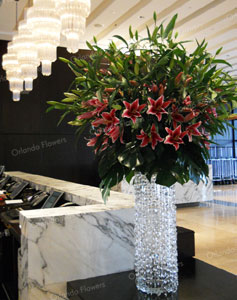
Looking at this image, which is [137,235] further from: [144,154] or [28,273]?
[28,273]

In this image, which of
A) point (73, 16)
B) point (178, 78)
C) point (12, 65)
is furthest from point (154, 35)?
point (12, 65)

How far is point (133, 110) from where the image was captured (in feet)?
4.21

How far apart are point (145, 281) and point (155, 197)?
337mm

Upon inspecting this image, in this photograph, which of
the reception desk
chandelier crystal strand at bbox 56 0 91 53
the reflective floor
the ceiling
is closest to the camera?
the reception desk

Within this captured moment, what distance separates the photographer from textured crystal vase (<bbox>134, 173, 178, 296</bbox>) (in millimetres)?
1397

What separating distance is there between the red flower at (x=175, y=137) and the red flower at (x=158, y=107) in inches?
2.5

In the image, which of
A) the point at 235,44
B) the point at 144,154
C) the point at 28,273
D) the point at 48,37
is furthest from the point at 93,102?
the point at 235,44

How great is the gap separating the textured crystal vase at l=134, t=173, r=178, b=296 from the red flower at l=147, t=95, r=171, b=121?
30 cm

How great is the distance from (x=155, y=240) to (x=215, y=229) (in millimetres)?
5481

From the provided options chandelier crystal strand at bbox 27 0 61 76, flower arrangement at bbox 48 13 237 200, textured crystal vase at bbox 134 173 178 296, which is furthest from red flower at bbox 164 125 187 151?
chandelier crystal strand at bbox 27 0 61 76

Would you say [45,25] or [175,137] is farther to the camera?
[45,25]

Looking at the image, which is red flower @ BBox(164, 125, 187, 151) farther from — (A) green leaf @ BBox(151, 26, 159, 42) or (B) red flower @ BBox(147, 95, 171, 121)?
(A) green leaf @ BBox(151, 26, 159, 42)

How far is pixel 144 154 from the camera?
1.32m

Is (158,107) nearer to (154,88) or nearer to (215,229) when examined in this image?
(154,88)
